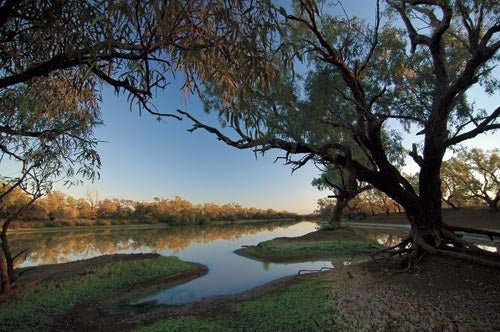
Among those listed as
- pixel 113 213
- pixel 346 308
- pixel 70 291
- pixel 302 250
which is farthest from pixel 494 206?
pixel 113 213

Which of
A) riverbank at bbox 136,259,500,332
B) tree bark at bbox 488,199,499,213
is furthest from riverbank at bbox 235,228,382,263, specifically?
tree bark at bbox 488,199,499,213

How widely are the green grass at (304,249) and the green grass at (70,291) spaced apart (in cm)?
437

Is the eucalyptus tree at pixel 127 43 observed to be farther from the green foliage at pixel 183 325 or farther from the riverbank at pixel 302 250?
the riverbank at pixel 302 250

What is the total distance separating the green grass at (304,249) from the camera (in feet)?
46.0

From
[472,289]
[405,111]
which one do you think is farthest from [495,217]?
[472,289]

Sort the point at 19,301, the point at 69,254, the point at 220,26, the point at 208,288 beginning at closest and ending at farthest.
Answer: the point at 220,26 → the point at 19,301 → the point at 208,288 → the point at 69,254

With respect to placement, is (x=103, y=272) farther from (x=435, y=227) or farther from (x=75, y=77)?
(x=435, y=227)

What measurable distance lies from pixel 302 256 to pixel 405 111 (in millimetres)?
7523

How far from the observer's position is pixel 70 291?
7.21m

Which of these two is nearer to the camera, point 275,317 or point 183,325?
point 183,325

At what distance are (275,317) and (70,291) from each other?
505 centimetres

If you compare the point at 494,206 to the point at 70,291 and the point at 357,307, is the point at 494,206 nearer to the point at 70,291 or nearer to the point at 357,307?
the point at 357,307

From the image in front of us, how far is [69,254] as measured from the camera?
52.4 ft

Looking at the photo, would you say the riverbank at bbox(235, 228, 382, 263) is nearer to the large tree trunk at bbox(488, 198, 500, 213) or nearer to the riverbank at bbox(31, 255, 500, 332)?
the riverbank at bbox(31, 255, 500, 332)
